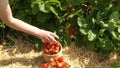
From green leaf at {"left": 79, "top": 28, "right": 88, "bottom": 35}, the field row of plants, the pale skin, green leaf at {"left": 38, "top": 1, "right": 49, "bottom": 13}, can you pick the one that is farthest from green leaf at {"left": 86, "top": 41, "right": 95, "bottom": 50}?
the pale skin

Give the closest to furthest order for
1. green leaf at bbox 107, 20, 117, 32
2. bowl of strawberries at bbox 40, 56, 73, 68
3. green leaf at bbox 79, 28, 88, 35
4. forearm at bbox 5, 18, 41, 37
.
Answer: forearm at bbox 5, 18, 41, 37, bowl of strawberries at bbox 40, 56, 73, 68, green leaf at bbox 107, 20, 117, 32, green leaf at bbox 79, 28, 88, 35

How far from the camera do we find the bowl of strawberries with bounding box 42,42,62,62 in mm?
2670

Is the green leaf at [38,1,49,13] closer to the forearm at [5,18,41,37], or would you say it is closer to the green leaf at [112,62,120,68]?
the forearm at [5,18,41,37]

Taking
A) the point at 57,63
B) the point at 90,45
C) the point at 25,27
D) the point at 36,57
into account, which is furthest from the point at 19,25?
the point at 90,45

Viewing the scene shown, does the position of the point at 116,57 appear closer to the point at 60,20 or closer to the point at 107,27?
the point at 107,27

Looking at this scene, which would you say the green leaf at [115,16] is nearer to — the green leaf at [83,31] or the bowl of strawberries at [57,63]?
the green leaf at [83,31]

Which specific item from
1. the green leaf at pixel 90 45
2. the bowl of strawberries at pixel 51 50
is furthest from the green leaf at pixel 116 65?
the bowl of strawberries at pixel 51 50

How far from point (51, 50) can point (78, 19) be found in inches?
15.4

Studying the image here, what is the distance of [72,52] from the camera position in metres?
2.91

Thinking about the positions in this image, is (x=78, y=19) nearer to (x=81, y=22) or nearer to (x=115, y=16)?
(x=81, y=22)

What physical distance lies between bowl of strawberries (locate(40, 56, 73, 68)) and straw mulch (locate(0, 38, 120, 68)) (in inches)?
7.2

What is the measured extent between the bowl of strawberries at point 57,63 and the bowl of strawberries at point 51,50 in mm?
52

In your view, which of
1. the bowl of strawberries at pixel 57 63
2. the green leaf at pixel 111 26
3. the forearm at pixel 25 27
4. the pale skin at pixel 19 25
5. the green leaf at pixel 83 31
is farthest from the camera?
the green leaf at pixel 83 31

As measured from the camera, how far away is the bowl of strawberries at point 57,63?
256cm
